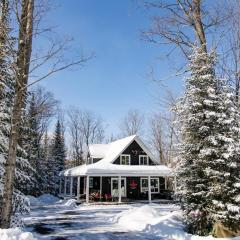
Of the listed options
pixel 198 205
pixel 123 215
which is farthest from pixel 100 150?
pixel 198 205

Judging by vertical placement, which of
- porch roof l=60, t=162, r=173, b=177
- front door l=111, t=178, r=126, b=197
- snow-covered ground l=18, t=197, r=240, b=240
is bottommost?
snow-covered ground l=18, t=197, r=240, b=240

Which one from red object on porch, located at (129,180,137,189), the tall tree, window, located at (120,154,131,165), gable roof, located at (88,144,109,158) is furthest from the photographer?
gable roof, located at (88,144,109,158)

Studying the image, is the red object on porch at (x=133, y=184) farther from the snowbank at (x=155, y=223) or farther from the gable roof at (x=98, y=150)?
the snowbank at (x=155, y=223)

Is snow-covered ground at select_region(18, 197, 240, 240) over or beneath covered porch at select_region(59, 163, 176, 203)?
beneath

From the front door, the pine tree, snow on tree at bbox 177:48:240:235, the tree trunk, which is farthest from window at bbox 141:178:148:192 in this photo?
the tree trunk

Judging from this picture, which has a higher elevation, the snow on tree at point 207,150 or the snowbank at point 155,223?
the snow on tree at point 207,150

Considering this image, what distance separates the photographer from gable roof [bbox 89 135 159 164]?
37156 mm

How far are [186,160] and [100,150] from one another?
90.7 ft

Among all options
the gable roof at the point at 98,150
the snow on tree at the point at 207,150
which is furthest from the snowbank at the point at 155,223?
the gable roof at the point at 98,150

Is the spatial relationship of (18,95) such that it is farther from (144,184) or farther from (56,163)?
(56,163)

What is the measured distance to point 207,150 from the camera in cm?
1378

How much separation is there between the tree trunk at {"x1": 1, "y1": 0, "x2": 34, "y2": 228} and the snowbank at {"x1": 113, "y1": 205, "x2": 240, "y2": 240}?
20.4 ft

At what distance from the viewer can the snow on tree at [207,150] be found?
43.7 ft

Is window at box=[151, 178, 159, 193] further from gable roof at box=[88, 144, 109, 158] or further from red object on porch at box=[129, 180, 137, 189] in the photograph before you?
gable roof at box=[88, 144, 109, 158]
